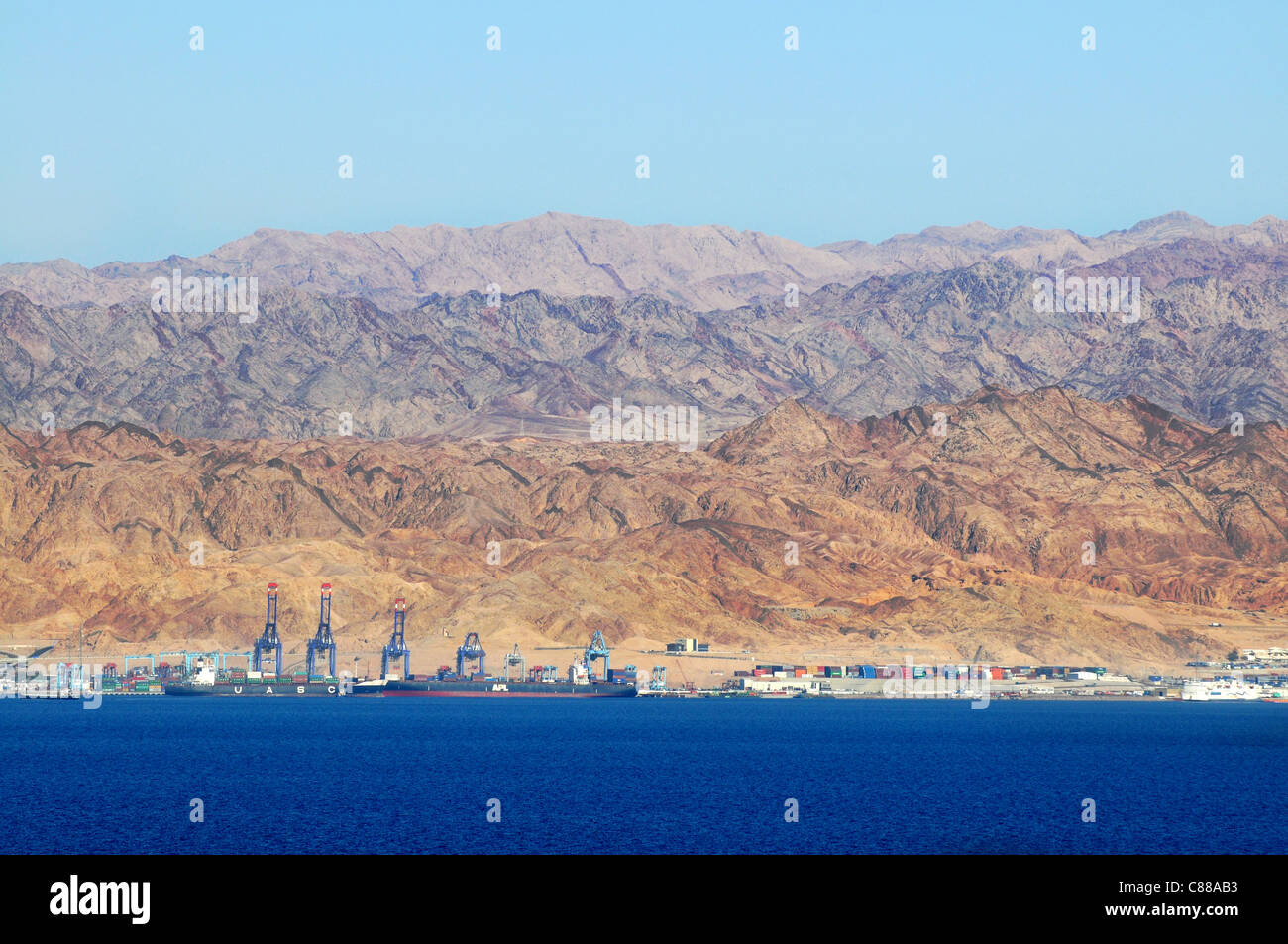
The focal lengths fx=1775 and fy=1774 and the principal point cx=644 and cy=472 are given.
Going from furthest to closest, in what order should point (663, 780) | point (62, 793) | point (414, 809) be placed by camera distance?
point (663, 780) → point (62, 793) → point (414, 809)
